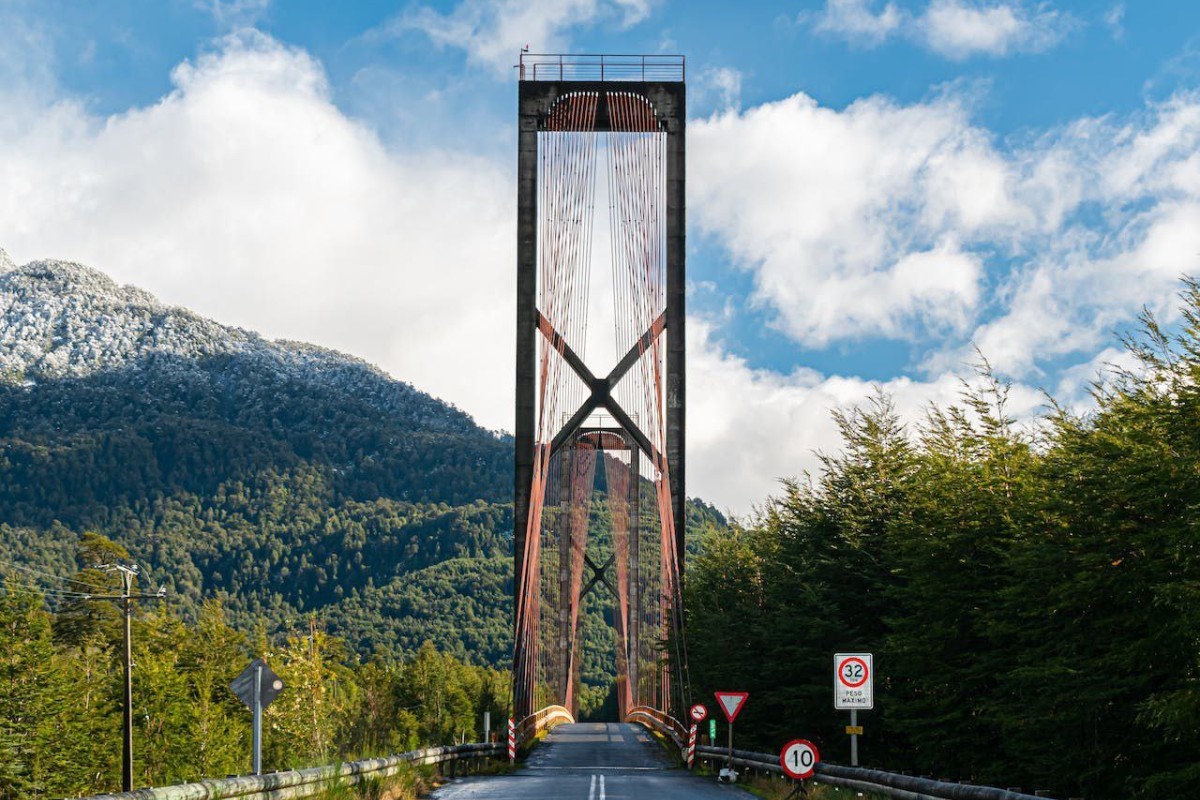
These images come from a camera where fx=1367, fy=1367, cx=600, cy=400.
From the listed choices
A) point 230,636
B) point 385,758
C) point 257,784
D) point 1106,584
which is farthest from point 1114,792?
point 230,636

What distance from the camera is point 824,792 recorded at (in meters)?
20.1

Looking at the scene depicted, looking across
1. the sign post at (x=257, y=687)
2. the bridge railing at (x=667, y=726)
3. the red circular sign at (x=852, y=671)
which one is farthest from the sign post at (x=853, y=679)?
the bridge railing at (x=667, y=726)

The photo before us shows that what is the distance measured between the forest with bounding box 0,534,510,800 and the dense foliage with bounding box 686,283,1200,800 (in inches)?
377

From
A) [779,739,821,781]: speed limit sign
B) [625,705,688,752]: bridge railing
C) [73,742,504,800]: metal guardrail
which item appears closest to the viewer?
[73,742,504,800]: metal guardrail

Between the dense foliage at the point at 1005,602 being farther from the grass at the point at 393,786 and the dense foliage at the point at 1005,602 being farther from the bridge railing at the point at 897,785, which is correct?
the grass at the point at 393,786

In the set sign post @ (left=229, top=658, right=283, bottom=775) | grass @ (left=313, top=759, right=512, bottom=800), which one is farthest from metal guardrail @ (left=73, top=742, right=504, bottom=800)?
sign post @ (left=229, top=658, right=283, bottom=775)

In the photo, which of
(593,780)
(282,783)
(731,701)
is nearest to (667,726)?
(731,701)

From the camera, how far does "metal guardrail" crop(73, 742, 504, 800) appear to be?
11547 mm

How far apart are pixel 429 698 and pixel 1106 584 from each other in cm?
10017

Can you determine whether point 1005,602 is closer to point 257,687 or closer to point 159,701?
point 257,687

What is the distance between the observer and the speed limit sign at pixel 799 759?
65.9ft

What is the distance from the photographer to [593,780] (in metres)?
25.4

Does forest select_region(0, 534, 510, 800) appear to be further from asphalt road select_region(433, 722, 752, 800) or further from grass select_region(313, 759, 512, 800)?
asphalt road select_region(433, 722, 752, 800)

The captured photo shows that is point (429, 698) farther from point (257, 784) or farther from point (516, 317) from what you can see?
point (257, 784)
